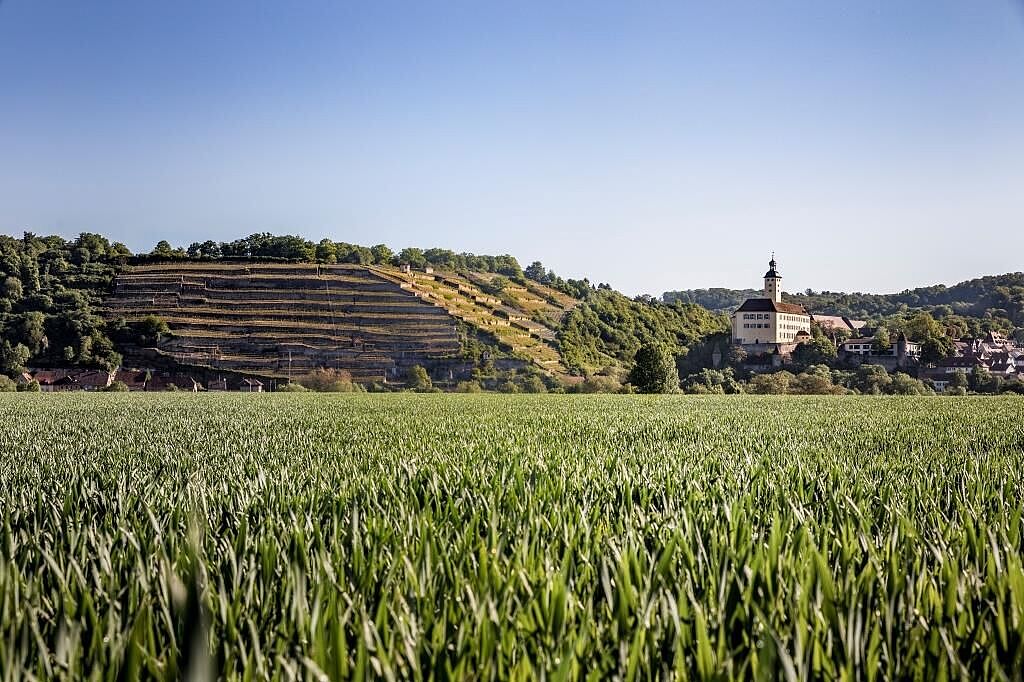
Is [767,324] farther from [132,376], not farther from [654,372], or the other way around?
[132,376]

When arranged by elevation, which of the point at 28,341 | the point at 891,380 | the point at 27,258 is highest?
the point at 27,258

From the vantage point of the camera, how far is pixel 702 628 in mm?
1401

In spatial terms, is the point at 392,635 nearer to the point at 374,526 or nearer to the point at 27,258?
the point at 374,526

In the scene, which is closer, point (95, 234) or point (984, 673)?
point (984, 673)

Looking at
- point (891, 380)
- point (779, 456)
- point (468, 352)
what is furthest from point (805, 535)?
point (468, 352)

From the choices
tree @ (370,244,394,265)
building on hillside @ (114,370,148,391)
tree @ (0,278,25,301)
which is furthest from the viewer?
tree @ (370,244,394,265)

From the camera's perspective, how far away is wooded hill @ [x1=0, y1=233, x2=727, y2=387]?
10850 cm

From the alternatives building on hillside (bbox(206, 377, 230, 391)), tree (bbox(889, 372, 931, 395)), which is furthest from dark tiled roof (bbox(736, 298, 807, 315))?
building on hillside (bbox(206, 377, 230, 391))

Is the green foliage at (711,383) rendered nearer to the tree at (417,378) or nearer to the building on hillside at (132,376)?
the tree at (417,378)

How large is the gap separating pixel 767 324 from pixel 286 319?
69750mm

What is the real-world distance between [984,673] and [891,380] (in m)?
61.8

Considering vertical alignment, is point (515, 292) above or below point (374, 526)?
above

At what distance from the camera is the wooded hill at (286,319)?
10850 centimetres

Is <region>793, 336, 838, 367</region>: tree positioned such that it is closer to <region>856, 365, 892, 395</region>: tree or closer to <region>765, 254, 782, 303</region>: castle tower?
<region>856, 365, 892, 395</region>: tree
